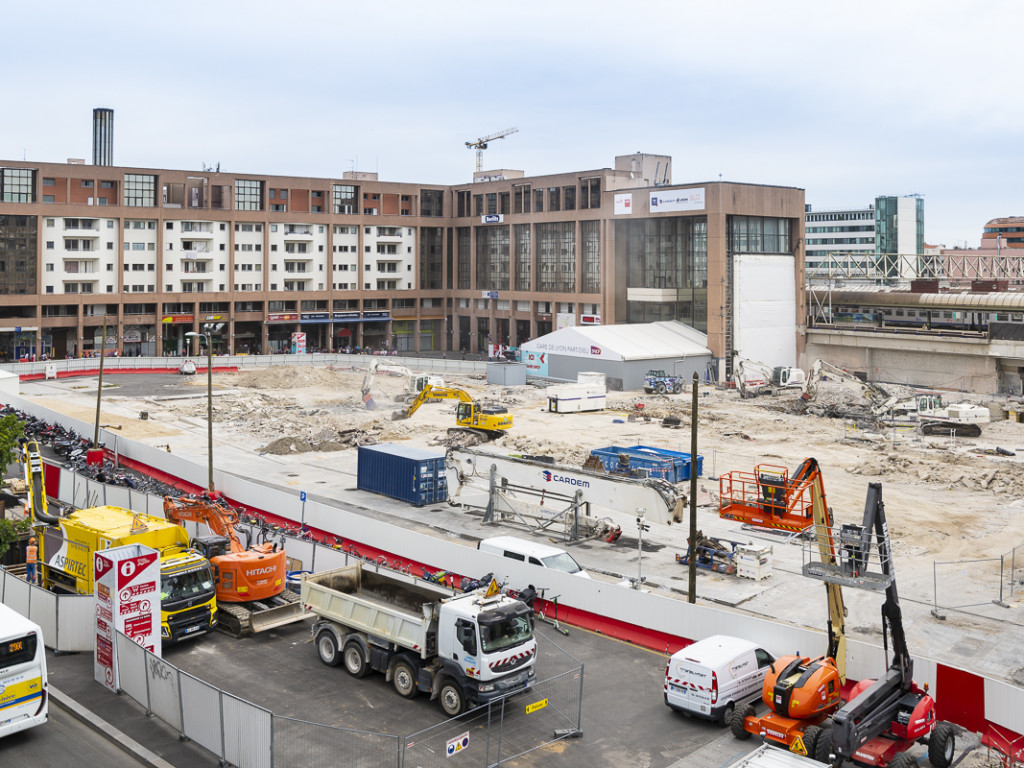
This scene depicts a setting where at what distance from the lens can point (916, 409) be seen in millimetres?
63469

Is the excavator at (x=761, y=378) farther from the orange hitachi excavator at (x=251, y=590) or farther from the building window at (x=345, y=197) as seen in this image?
the orange hitachi excavator at (x=251, y=590)

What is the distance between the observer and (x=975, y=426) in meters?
57.5

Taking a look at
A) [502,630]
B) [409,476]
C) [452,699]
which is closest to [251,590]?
[452,699]

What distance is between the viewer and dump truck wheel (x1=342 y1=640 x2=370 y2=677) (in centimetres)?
2172

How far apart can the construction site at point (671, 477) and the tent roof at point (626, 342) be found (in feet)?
12.4

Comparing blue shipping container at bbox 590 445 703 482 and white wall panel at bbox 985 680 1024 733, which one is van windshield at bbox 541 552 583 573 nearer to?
white wall panel at bbox 985 680 1024 733

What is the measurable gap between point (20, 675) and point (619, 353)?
208 feet

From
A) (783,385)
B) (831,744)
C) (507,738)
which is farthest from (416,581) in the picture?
(783,385)

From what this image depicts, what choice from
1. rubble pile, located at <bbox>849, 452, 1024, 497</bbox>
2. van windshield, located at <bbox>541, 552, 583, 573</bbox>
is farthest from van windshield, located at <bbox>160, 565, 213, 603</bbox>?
rubble pile, located at <bbox>849, 452, 1024, 497</bbox>

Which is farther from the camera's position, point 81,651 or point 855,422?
point 855,422

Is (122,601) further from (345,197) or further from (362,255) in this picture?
(345,197)

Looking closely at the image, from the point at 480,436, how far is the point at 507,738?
35150 mm

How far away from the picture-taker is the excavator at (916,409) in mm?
58062

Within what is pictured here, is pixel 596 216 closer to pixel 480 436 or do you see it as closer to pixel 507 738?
pixel 480 436
